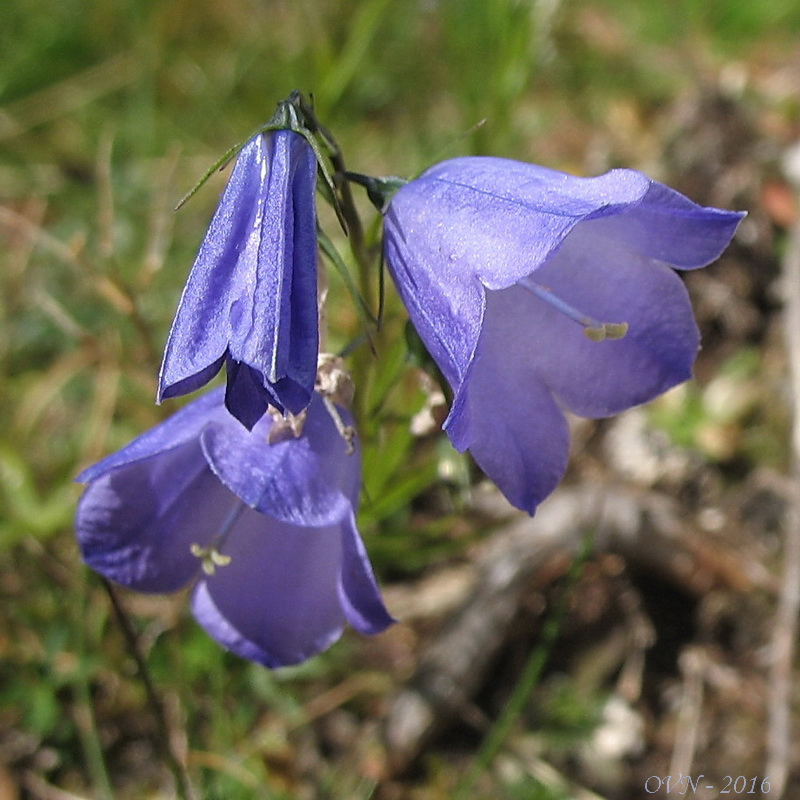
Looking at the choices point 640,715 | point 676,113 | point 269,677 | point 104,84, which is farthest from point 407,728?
point 104,84

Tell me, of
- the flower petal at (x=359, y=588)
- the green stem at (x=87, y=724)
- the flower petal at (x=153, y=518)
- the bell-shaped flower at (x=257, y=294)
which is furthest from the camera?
the green stem at (x=87, y=724)

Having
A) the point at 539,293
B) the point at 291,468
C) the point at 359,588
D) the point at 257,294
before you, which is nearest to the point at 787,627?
the point at 539,293

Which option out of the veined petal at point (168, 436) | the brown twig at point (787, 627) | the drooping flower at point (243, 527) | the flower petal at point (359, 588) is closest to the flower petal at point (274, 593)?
the drooping flower at point (243, 527)

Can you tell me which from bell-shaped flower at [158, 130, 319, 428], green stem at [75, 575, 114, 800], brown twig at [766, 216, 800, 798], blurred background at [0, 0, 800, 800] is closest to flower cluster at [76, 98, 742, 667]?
bell-shaped flower at [158, 130, 319, 428]

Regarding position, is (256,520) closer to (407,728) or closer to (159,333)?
(407,728)

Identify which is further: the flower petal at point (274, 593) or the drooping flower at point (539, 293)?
the flower petal at point (274, 593)

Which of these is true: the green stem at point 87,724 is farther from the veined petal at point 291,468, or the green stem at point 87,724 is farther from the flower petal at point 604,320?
the flower petal at point 604,320

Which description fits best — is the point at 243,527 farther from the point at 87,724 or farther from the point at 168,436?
Result: the point at 87,724

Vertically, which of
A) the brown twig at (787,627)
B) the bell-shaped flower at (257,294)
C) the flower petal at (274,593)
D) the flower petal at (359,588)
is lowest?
the brown twig at (787,627)

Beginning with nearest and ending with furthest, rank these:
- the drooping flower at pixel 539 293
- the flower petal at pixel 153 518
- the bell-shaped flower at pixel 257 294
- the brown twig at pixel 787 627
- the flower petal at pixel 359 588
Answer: the bell-shaped flower at pixel 257 294, the drooping flower at pixel 539 293, the flower petal at pixel 359 588, the flower petal at pixel 153 518, the brown twig at pixel 787 627
